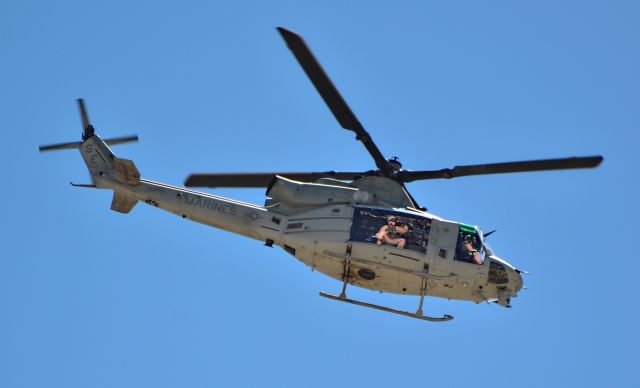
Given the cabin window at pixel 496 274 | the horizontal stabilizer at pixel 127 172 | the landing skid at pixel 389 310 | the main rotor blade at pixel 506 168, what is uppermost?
the main rotor blade at pixel 506 168

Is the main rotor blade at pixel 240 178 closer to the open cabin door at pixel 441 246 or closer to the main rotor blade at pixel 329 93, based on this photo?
the main rotor blade at pixel 329 93

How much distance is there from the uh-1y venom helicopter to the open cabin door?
0.06ft

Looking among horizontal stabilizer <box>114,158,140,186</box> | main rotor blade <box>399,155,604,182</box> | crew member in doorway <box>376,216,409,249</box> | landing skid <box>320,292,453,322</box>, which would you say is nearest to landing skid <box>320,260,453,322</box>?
landing skid <box>320,292,453,322</box>

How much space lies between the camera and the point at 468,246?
17.5 metres

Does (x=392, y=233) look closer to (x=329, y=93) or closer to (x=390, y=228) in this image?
(x=390, y=228)

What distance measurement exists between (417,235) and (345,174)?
2.12 metres

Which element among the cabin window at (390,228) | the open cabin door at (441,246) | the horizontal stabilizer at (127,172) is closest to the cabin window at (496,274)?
the open cabin door at (441,246)

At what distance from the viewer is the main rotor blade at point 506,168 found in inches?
671

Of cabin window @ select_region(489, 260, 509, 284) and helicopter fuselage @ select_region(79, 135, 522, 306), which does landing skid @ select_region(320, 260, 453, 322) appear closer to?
helicopter fuselage @ select_region(79, 135, 522, 306)

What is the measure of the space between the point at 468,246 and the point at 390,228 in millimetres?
1516

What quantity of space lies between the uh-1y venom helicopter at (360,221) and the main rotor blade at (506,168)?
2 centimetres

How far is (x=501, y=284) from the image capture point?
694 inches

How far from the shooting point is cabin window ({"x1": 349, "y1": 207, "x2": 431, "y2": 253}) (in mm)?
17375

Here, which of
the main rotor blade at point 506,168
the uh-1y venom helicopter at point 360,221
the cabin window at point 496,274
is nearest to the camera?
the main rotor blade at point 506,168
